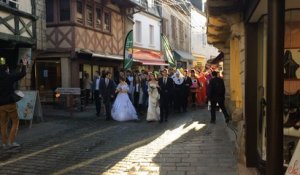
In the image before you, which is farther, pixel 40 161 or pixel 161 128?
pixel 161 128

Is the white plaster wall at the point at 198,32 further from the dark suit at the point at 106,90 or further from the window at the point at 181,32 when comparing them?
the dark suit at the point at 106,90

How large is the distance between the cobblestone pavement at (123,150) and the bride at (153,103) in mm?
635

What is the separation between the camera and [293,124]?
5.54m

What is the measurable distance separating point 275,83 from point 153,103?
1124 centimetres

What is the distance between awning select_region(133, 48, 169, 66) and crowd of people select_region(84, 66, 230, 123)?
28.9 feet

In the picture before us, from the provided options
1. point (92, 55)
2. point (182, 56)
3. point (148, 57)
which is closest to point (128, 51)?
point (92, 55)

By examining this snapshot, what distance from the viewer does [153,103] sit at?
13.7 m

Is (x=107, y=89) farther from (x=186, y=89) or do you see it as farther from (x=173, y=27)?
(x=173, y=27)

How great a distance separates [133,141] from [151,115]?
12.7 feet

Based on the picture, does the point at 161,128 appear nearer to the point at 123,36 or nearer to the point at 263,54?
the point at 263,54

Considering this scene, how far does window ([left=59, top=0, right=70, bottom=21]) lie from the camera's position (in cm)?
1973


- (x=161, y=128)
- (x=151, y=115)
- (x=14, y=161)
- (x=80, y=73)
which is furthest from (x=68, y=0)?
(x=14, y=161)

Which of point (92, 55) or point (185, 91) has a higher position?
point (92, 55)

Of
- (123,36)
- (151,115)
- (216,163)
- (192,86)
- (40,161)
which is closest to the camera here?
(216,163)
